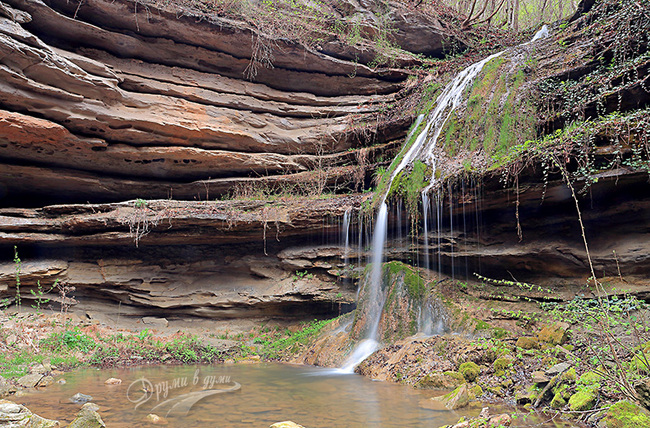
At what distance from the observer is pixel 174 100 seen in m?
10.7

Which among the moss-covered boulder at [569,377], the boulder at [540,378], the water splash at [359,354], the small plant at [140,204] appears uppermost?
the small plant at [140,204]

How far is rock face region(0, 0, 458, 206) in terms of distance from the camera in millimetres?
8867

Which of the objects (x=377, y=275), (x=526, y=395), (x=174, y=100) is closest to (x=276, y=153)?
(x=174, y=100)

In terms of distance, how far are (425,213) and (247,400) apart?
16.5 ft

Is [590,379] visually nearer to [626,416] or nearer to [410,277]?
[626,416]

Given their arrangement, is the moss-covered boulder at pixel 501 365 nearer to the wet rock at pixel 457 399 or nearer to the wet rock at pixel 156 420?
the wet rock at pixel 457 399

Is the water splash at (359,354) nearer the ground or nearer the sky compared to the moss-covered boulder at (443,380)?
nearer the ground

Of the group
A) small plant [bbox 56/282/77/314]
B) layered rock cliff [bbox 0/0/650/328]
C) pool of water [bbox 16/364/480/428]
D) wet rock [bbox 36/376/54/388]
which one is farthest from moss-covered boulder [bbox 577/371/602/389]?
small plant [bbox 56/282/77/314]

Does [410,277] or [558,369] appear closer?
[558,369]

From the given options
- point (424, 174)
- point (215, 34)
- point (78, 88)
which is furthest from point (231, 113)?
point (424, 174)

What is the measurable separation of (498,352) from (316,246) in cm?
589

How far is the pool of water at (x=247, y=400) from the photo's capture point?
4109 millimetres

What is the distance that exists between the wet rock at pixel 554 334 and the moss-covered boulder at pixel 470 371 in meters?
1.10

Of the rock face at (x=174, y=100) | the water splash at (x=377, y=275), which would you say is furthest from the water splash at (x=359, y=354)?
the rock face at (x=174, y=100)
